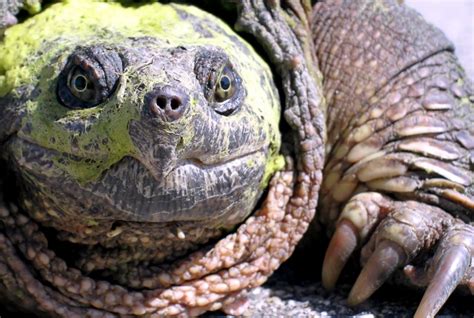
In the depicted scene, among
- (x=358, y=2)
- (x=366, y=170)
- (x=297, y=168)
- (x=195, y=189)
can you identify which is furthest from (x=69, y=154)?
(x=358, y=2)

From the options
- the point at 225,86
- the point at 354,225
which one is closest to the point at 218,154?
the point at 225,86

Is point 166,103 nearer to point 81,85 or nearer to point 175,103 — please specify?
point 175,103

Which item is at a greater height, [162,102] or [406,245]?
[162,102]

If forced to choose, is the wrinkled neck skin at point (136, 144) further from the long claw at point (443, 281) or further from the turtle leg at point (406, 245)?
the long claw at point (443, 281)

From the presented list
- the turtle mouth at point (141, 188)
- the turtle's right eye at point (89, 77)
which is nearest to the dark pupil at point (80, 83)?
the turtle's right eye at point (89, 77)

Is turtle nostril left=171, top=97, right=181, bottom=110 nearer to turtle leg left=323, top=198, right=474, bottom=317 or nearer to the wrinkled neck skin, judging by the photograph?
the wrinkled neck skin

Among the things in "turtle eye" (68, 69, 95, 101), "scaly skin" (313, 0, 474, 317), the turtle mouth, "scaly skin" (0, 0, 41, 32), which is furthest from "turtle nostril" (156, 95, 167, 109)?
"scaly skin" (313, 0, 474, 317)
